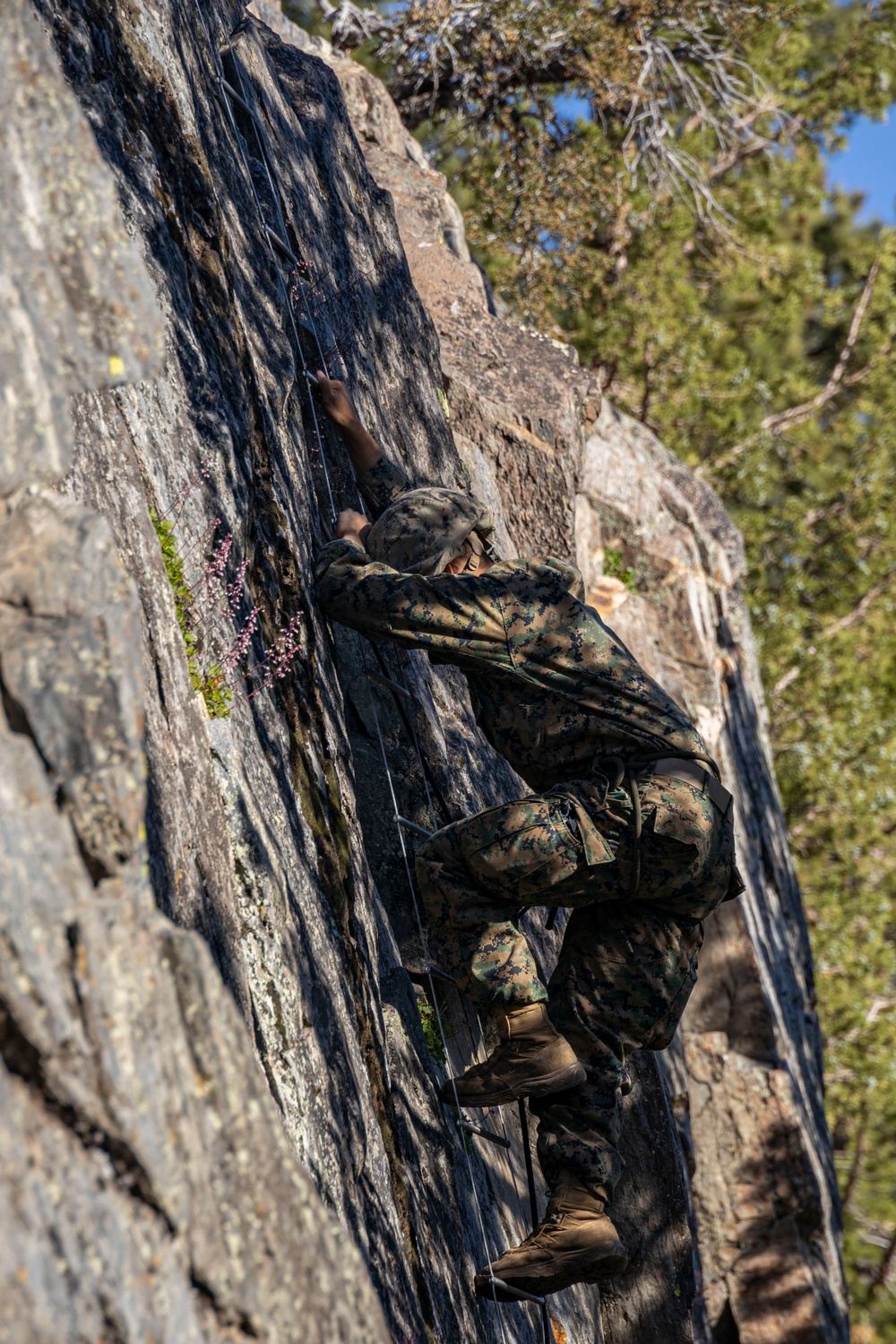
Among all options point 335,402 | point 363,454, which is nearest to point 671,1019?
point 363,454

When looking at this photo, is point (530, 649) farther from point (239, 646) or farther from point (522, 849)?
point (239, 646)

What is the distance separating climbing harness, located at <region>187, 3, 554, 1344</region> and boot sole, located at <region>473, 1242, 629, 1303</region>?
254 mm

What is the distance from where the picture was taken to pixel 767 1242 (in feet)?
31.1

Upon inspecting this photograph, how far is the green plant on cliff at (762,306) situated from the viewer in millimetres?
13047

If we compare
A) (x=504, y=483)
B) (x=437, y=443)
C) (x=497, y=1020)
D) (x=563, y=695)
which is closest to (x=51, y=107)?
(x=563, y=695)

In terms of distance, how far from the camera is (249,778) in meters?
3.57

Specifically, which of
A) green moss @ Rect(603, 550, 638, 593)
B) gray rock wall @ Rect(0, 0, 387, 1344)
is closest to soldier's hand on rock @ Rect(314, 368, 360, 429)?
gray rock wall @ Rect(0, 0, 387, 1344)

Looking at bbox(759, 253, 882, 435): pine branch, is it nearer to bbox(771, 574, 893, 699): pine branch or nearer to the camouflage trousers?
bbox(771, 574, 893, 699): pine branch

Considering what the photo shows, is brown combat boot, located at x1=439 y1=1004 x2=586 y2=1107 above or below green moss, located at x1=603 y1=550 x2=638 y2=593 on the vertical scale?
below

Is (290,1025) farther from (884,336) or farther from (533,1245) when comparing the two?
(884,336)

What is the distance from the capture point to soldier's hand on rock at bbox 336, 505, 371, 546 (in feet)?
16.7

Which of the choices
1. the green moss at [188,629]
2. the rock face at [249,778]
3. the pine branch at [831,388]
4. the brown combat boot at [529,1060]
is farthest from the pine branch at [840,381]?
the green moss at [188,629]

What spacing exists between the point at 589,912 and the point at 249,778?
5.83 feet

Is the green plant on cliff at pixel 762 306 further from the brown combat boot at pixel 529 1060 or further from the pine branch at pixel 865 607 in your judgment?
the brown combat boot at pixel 529 1060
